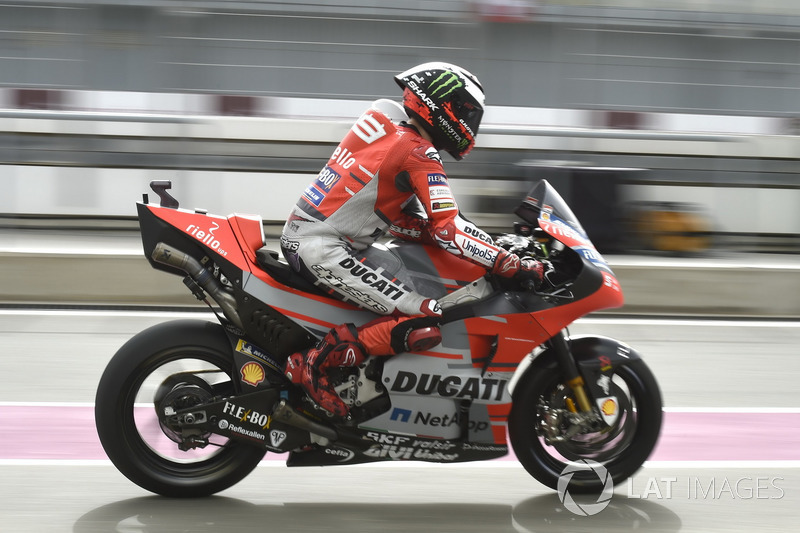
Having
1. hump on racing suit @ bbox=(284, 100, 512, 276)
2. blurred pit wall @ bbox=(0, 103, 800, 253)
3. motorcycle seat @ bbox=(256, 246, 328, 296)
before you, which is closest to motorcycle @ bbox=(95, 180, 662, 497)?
motorcycle seat @ bbox=(256, 246, 328, 296)

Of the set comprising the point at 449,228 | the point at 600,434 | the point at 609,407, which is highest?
the point at 449,228

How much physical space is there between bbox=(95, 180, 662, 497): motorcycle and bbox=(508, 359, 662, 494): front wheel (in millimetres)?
14

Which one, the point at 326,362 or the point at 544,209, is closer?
the point at 326,362

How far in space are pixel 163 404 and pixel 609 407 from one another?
197 cm

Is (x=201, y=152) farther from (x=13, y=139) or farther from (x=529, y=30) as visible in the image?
(x=529, y=30)

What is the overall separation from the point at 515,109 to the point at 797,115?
355cm

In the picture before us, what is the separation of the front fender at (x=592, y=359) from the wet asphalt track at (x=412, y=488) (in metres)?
0.58

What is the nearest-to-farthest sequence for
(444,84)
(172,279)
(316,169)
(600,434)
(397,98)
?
(444,84), (600,434), (172,279), (316,169), (397,98)

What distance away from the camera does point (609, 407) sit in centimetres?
465

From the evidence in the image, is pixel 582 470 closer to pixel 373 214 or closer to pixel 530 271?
pixel 530 271

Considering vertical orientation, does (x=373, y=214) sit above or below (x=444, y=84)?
below

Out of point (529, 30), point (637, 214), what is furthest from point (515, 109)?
point (637, 214)

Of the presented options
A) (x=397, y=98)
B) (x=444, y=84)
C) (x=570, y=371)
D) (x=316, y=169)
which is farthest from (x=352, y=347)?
(x=397, y=98)

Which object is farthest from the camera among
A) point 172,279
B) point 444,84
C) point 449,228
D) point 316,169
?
point 316,169
